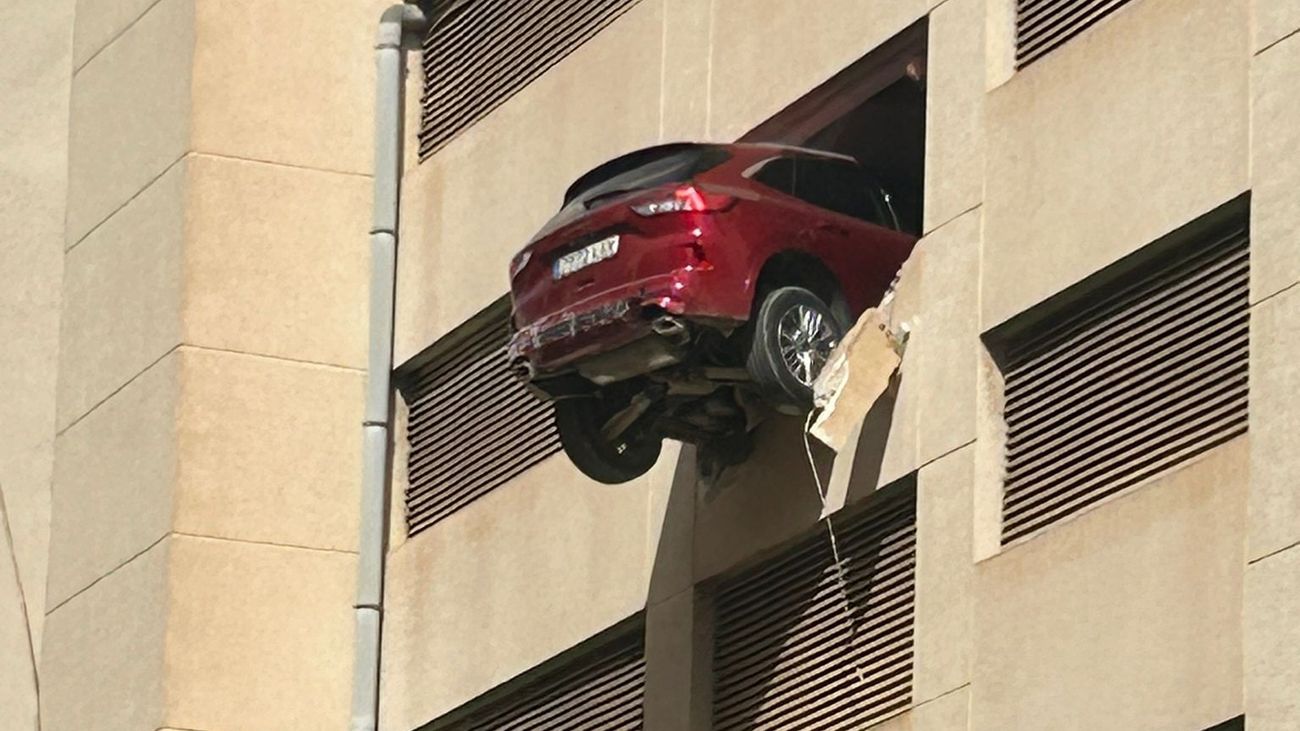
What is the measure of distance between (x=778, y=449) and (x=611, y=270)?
1.84m

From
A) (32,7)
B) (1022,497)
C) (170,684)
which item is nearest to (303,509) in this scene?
(170,684)

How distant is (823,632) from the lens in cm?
2034

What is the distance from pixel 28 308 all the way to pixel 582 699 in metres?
7.37

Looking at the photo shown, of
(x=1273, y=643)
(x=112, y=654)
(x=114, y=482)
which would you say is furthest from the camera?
(x=114, y=482)

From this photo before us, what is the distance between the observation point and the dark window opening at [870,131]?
67.3ft

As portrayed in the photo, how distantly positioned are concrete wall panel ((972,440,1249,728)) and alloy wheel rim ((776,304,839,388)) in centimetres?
171

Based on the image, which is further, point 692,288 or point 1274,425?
point 692,288

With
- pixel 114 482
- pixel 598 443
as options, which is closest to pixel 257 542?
pixel 114 482

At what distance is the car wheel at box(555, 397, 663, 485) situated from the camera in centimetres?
2072

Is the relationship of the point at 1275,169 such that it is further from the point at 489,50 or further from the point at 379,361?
the point at 379,361

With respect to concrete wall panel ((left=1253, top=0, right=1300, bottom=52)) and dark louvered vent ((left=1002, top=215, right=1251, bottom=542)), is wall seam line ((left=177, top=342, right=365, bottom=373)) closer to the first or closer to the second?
dark louvered vent ((left=1002, top=215, right=1251, bottom=542))

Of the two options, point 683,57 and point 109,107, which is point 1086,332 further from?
point 109,107

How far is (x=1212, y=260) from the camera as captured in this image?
17984 mm

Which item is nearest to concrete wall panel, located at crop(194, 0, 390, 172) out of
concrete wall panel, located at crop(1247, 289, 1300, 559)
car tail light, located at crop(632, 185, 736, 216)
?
car tail light, located at crop(632, 185, 736, 216)
